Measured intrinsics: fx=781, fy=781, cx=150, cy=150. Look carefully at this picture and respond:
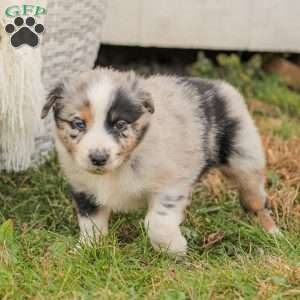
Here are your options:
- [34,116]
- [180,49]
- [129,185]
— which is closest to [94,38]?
[34,116]

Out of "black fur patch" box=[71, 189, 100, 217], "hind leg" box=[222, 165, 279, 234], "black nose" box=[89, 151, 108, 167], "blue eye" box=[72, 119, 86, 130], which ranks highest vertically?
"blue eye" box=[72, 119, 86, 130]

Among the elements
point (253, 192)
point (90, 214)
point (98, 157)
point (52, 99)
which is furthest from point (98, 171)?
point (253, 192)

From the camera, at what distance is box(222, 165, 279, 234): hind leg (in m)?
4.73

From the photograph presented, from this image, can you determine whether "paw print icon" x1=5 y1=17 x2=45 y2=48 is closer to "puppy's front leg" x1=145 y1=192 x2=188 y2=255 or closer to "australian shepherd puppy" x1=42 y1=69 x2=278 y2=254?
"australian shepherd puppy" x1=42 y1=69 x2=278 y2=254

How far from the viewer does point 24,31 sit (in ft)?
14.4

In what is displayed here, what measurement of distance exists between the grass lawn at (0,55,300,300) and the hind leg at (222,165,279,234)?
0.29 ft

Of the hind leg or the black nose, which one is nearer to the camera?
the black nose

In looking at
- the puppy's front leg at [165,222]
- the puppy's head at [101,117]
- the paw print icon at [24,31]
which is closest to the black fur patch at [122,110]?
the puppy's head at [101,117]

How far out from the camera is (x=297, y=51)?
7230 mm

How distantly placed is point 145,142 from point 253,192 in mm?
1060

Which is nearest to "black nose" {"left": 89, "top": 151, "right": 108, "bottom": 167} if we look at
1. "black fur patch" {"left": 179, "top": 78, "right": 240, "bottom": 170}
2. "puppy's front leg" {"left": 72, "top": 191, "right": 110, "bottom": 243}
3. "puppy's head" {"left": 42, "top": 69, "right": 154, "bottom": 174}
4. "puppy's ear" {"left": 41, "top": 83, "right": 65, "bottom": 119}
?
"puppy's head" {"left": 42, "top": 69, "right": 154, "bottom": 174}

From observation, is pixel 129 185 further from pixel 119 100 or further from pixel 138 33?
pixel 138 33

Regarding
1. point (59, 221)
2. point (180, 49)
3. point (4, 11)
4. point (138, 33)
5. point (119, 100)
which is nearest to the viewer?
point (119, 100)

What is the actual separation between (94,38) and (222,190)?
1388mm
